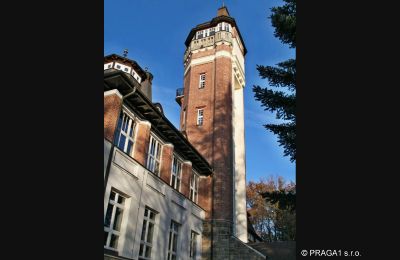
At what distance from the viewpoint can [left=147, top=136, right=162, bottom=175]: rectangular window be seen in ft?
46.5

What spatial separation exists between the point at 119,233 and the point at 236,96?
69.7 ft

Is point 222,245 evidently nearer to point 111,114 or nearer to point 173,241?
point 173,241

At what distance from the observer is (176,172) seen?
16.8 meters

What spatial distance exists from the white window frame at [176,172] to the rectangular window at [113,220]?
5184mm

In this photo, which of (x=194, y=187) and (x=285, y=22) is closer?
(x=285, y=22)

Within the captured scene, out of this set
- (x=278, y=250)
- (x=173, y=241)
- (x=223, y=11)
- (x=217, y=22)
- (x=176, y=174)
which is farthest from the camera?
(x=223, y=11)

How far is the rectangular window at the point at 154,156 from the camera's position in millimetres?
14166

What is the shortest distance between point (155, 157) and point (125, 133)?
271 centimetres

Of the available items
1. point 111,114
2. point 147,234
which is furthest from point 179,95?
point 111,114

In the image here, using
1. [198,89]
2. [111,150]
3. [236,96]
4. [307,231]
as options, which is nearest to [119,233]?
[111,150]

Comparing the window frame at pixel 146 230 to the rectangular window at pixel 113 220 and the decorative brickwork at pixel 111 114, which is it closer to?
the rectangular window at pixel 113 220

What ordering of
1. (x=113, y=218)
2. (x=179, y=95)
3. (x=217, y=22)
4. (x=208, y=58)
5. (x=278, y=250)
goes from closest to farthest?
(x=113, y=218)
(x=278, y=250)
(x=208, y=58)
(x=217, y=22)
(x=179, y=95)

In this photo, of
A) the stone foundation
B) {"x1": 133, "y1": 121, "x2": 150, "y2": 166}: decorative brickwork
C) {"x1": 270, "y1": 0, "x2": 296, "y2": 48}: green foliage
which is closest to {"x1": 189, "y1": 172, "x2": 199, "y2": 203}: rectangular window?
the stone foundation

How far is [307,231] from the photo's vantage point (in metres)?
3.24
